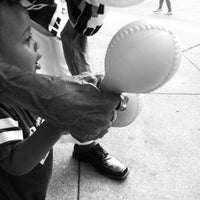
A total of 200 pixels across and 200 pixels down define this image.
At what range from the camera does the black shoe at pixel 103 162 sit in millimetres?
1627

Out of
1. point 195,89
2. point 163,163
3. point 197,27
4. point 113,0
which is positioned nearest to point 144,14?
point 197,27

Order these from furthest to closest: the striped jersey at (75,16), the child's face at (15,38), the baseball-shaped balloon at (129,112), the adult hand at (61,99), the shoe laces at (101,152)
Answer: the shoe laces at (101,152)
the striped jersey at (75,16)
the baseball-shaped balloon at (129,112)
the child's face at (15,38)
the adult hand at (61,99)

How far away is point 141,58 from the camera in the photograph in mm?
637

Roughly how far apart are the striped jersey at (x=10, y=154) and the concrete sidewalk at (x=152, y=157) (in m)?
0.55

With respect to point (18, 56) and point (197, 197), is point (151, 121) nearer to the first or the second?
point (197, 197)

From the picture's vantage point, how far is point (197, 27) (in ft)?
16.6

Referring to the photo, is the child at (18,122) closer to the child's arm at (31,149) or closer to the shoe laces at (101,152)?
the child's arm at (31,149)

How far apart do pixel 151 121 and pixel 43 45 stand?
3.50 ft

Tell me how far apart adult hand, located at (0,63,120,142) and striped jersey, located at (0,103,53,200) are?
186mm

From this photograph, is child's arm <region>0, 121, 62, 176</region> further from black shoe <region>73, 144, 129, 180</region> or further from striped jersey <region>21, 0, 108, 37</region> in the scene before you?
black shoe <region>73, 144, 129, 180</region>

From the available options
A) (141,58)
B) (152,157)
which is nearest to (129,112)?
(141,58)

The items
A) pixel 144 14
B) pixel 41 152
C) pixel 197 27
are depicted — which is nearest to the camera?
pixel 41 152

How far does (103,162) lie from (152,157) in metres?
0.30

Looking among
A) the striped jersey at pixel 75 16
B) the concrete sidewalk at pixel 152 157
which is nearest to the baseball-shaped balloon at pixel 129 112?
the striped jersey at pixel 75 16
